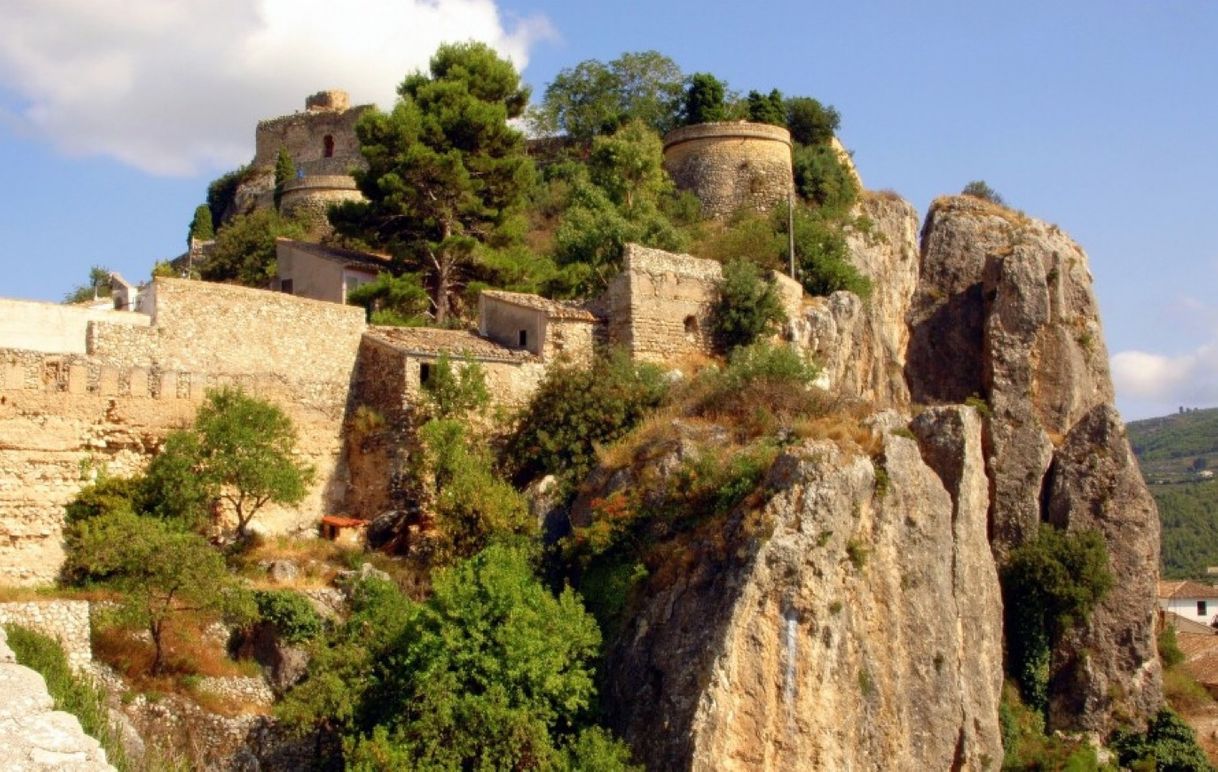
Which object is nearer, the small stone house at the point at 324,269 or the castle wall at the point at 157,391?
the castle wall at the point at 157,391

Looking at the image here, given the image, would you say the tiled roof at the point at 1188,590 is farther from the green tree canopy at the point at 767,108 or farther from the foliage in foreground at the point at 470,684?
the foliage in foreground at the point at 470,684

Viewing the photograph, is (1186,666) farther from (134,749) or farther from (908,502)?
(134,749)

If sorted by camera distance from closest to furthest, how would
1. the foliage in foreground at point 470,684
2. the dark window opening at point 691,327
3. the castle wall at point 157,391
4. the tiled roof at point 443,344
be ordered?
the foliage in foreground at point 470,684 → the castle wall at point 157,391 → the tiled roof at point 443,344 → the dark window opening at point 691,327

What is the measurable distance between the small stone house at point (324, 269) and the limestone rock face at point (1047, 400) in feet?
48.0

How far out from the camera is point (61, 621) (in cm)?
1902

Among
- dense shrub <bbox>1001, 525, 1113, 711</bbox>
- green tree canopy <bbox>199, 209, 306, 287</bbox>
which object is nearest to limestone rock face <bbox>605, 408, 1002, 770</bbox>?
dense shrub <bbox>1001, 525, 1113, 711</bbox>

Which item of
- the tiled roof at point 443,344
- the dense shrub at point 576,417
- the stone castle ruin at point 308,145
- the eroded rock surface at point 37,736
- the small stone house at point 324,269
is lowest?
the eroded rock surface at point 37,736

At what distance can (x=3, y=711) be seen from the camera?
920cm

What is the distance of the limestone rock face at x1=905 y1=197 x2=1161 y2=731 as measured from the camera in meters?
32.4

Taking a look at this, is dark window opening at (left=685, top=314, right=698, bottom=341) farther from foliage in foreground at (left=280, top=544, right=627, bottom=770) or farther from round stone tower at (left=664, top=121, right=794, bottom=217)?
round stone tower at (left=664, top=121, right=794, bottom=217)

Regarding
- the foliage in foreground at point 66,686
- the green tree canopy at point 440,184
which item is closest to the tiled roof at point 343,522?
the foliage in foreground at point 66,686

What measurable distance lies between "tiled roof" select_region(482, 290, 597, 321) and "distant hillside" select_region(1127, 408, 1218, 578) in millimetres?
67962

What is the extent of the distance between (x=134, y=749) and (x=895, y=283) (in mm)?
27482

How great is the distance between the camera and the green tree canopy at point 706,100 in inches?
1766
